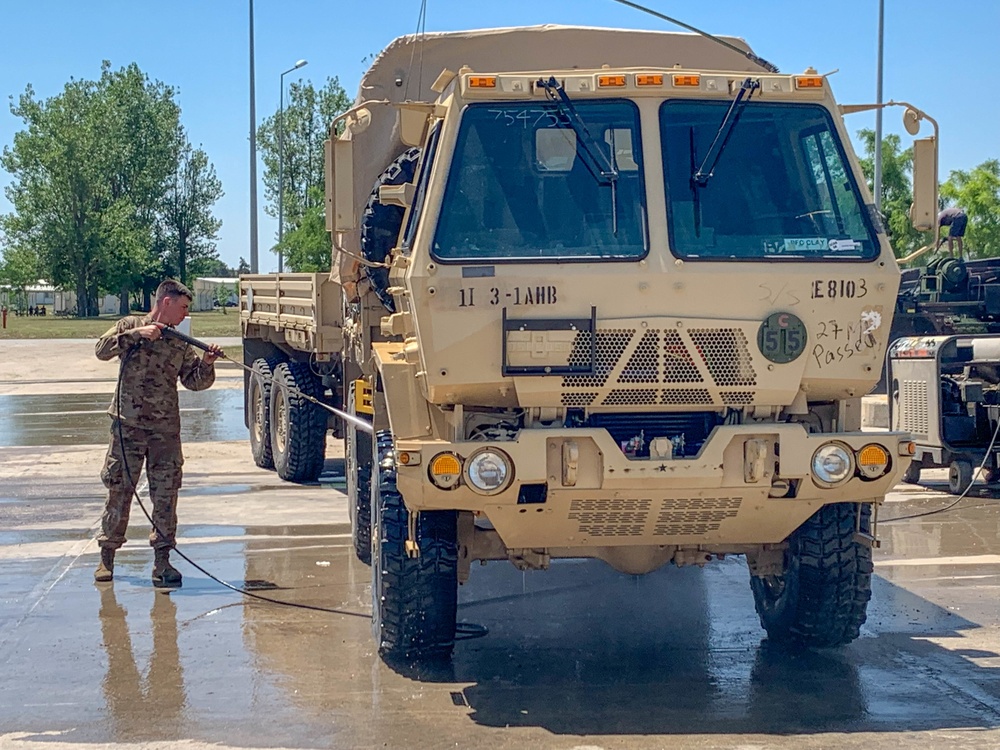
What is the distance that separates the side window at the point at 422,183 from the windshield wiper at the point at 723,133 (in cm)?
122

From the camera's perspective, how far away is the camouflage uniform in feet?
26.5

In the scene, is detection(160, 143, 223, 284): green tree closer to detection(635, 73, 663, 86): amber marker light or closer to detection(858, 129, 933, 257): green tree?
detection(858, 129, 933, 257): green tree

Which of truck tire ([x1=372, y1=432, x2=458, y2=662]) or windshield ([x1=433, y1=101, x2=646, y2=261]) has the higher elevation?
windshield ([x1=433, y1=101, x2=646, y2=261])

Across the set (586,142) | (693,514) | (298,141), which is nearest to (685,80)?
(586,142)

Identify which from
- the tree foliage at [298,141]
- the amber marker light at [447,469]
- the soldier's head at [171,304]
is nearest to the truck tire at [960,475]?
the soldier's head at [171,304]

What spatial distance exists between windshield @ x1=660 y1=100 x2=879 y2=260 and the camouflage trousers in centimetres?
390

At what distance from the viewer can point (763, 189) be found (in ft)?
19.7

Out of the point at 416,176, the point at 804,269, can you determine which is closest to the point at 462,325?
the point at 416,176

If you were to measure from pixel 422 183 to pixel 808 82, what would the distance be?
1.88 metres

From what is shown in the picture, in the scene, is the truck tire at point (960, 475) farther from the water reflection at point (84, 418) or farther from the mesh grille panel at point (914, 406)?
the water reflection at point (84, 418)

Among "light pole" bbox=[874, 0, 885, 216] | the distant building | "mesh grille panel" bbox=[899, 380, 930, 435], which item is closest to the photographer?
"mesh grille panel" bbox=[899, 380, 930, 435]

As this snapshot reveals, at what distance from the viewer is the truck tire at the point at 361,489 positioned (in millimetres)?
8359

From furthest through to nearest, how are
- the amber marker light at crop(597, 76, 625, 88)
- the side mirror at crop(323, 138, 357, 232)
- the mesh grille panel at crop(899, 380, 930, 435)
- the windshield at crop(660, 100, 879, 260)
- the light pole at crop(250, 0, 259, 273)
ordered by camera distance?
the light pole at crop(250, 0, 259, 273), the mesh grille panel at crop(899, 380, 930, 435), the side mirror at crop(323, 138, 357, 232), the amber marker light at crop(597, 76, 625, 88), the windshield at crop(660, 100, 879, 260)

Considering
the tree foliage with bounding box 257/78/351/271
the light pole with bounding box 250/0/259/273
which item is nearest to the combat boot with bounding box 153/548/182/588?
the light pole with bounding box 250/0/259/273
